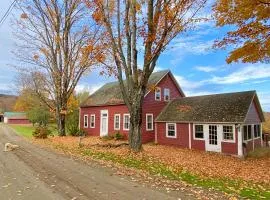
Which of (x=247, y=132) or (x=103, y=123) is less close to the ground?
(x=103, y=123)

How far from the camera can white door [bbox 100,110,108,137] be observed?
3082 cm

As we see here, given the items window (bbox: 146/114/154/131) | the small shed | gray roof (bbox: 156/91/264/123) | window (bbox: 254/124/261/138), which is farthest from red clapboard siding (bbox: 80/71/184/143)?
the small shed

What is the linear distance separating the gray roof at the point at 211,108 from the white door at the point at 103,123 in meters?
6.34

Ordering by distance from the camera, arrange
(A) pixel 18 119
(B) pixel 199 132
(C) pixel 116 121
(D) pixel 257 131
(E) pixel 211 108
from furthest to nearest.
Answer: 1. (A) pixel 18 119
2. (C) pixel 116 121
3. (D) pixel 257 131
4. (E) pixel 211 108
5. (B) pixel 199 132

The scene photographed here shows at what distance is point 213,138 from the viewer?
22578mm

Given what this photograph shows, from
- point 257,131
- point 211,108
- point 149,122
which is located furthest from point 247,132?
point 149,122

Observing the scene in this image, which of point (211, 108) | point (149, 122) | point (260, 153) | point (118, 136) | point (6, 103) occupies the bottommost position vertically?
point (260, 153)

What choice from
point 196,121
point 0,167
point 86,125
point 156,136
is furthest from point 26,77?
point 0,167

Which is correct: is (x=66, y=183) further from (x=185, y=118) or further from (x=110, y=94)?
(x=110, y=94)

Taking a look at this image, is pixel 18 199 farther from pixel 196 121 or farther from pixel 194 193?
pixel 196 121

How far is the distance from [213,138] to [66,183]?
16599 millimetres

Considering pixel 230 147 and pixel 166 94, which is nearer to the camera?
pixel 230 147

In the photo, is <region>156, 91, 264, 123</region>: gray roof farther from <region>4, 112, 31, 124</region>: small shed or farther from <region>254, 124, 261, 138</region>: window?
<region>4, 112, 31, 124</region>: small shed

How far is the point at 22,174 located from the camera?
983 cm
